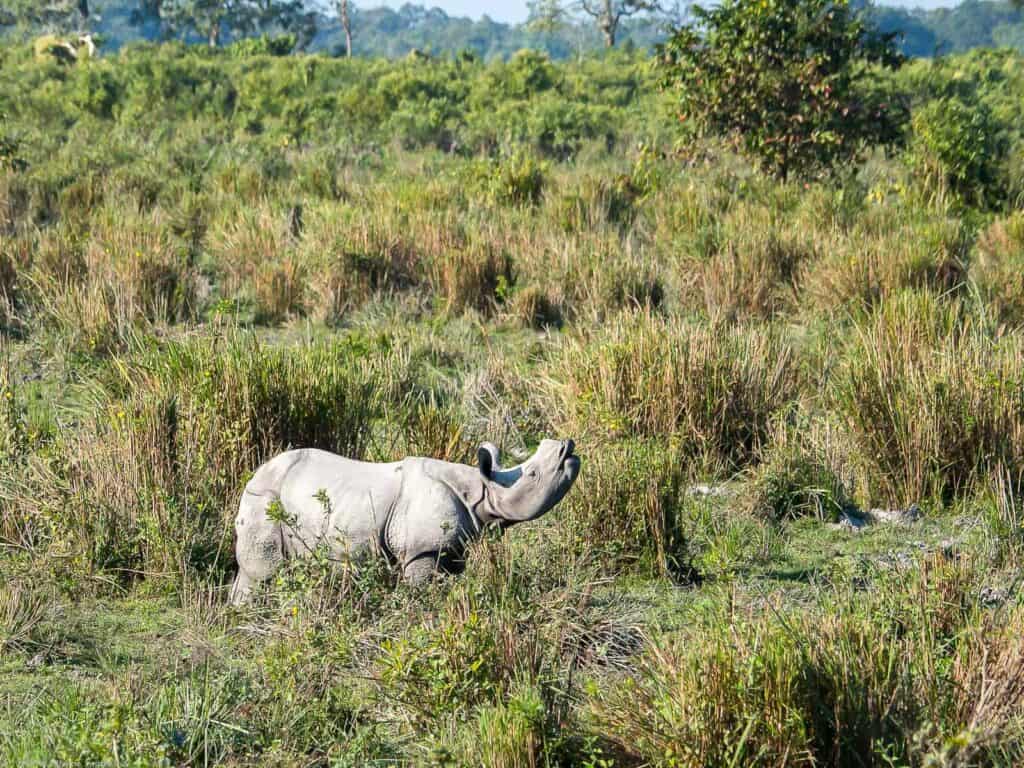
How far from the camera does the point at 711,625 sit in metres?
3.38

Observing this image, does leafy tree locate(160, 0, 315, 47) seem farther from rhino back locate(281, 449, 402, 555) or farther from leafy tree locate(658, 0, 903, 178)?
rhino back locate(281, 449, 402, 555)

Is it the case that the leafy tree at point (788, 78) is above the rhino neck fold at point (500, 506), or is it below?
above

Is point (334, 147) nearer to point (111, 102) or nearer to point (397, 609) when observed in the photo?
point (111, 102)

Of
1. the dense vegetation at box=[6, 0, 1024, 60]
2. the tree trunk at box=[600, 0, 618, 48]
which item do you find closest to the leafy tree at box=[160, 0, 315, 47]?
the tree trunk at box=[600, 0, 618, 48]

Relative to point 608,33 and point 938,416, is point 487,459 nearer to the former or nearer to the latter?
point 938,416

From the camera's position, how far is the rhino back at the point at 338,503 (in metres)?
4.21

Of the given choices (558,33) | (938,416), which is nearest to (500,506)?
(938,416)

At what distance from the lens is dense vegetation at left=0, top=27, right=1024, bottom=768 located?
10.7 feet

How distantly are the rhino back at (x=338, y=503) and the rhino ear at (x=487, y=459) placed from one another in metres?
0.31

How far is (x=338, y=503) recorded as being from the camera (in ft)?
13.9

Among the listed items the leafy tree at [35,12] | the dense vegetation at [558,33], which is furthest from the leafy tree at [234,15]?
the dense vegetation at [558,33]

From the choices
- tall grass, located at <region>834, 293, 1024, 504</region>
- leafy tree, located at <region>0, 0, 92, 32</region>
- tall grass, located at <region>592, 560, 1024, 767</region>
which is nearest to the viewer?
tall grass, located at <region>592, 560, 1024, 767</region>

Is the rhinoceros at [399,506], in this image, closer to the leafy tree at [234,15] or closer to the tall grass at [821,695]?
the tall grass at [821,695]

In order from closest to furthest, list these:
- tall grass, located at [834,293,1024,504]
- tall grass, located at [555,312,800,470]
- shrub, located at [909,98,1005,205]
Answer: tall grass, located at [834,293,1024,504]
tall grass, located at [555,312,800,470]
shrub, located at [909,98,1005,205]
